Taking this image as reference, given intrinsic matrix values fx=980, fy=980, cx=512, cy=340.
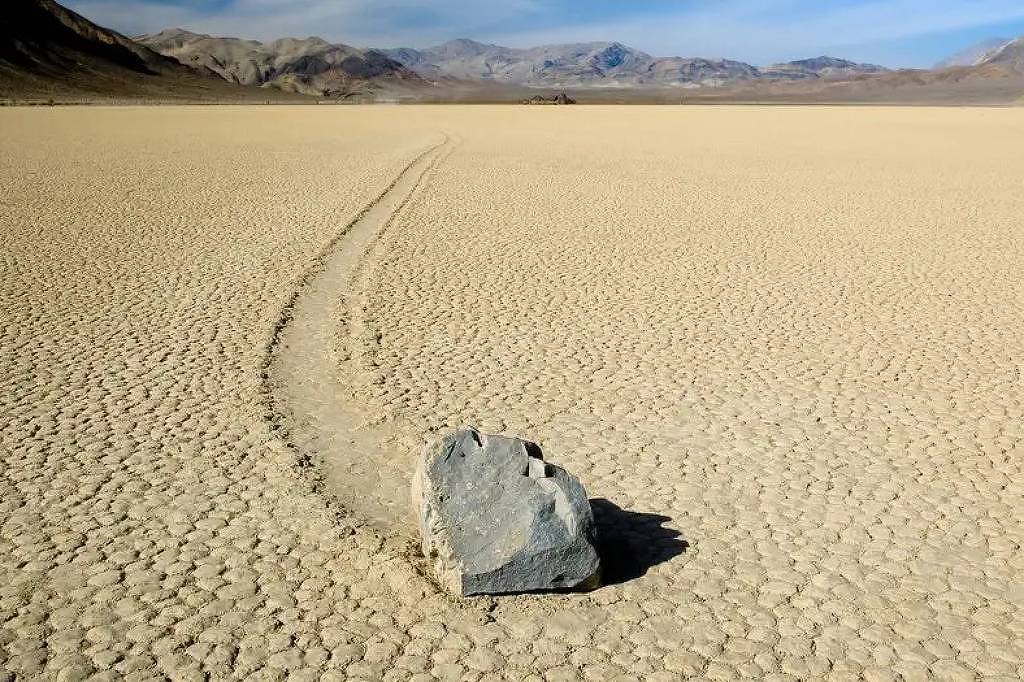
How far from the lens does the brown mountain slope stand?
214ft

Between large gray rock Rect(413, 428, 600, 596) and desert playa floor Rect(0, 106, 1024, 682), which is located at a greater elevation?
large gray rock Rect(413, 428, 600, 596)

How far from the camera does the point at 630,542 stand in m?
3.98

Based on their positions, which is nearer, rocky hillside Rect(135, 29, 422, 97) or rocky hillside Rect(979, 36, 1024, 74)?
rocky hillside Rect(135, 29, 422, 97)

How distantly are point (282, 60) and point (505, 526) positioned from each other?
14953cm

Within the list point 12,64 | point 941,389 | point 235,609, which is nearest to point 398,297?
point 941,389

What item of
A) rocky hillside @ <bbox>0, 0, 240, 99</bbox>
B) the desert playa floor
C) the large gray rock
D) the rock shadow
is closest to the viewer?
the desert playa floor

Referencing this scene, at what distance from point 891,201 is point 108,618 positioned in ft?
42.1

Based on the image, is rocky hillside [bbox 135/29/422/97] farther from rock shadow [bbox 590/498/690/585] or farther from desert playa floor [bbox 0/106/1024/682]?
rock shadow [bbox 590/498/690/585]

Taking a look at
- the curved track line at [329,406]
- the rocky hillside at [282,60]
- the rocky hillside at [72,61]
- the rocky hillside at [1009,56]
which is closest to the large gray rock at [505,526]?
the curved track line at [329,406]

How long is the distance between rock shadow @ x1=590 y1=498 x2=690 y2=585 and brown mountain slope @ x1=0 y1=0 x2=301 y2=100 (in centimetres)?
5993

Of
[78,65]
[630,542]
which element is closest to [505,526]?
[630,542]

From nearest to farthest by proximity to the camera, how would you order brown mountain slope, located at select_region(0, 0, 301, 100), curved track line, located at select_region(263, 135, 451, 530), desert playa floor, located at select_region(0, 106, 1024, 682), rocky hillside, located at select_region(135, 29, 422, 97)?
desert playa floor, located at select_region(0, 106, 1024, 682) → curved track line, located at select_region(263, 135, 451, 530) → brown mountain slope, located at select_region(0, 0, 301, 100) → rocky hillside, located at select_region(135, 29, 422, 97)

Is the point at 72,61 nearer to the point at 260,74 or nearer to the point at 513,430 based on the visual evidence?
the point at 260,74

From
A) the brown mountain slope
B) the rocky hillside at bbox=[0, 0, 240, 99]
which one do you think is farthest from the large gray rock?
the rocky hillside at bbox=[0, 0, 240, 99]
